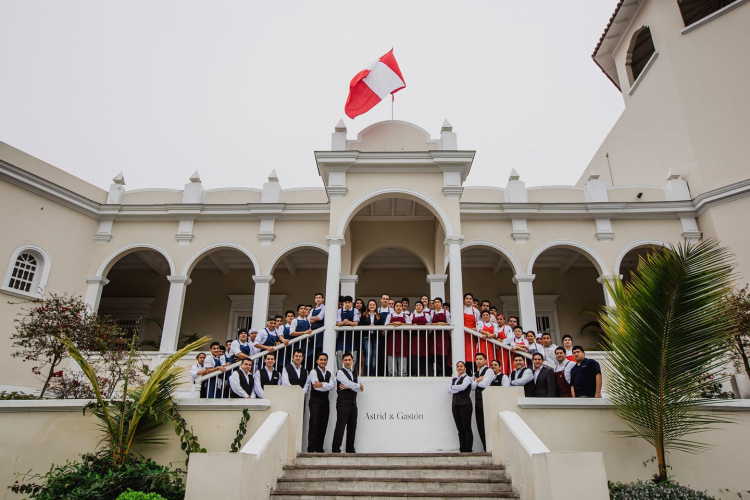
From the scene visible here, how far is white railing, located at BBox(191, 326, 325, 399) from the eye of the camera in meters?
8.20

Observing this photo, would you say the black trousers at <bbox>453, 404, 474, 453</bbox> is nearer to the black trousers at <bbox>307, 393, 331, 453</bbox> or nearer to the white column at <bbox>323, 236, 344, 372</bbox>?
the black trousers at <bbox>307, 393, 331, 453</bbox>

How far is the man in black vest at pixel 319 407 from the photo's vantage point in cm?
750

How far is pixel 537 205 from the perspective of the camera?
13.4 meters

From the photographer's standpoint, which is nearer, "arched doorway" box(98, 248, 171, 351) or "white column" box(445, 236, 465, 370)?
"white column" box(445, 236, 465, 370)

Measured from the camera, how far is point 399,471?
21.5 feet

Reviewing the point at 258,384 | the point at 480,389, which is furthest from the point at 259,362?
the point at 480,389

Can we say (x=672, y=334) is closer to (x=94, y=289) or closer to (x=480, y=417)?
(x=480, y=417)

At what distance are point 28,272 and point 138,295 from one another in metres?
5.11

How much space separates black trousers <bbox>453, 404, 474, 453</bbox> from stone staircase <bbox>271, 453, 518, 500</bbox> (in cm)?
51

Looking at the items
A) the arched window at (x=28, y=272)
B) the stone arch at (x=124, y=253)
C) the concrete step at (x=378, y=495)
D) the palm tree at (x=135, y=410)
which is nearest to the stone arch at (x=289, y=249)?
the stone arch at (x=124, y=253)

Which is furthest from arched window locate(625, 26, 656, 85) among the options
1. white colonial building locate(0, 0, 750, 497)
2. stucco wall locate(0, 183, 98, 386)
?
stucco wall locate(0, 183, 98, 386)

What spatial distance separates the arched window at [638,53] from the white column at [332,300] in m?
13.2

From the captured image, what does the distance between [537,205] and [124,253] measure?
36.8ft

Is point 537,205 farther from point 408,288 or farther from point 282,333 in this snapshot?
point 282,333
